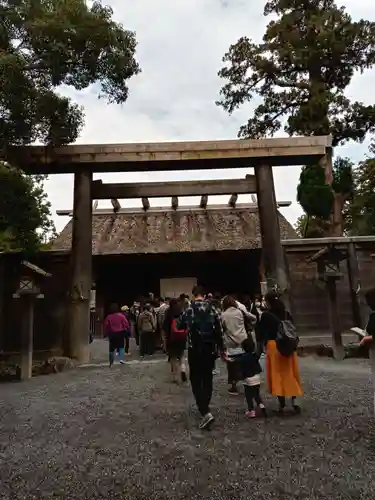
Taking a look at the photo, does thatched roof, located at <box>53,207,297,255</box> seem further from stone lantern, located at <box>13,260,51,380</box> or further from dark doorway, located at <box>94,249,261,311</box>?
stone lantern, located at <box>13,260,51,380</box>

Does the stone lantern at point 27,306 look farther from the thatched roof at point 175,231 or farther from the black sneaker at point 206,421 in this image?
the thatched roof at point 175,231

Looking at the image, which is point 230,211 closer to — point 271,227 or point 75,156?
point 271,227

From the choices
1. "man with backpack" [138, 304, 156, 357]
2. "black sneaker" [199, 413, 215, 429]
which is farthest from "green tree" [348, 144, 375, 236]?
"black sneaker" [199, 413, 215, 429]

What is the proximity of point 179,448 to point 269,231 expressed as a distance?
8211mm

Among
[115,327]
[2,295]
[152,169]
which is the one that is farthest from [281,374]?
[2,295]

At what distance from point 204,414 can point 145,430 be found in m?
0.67

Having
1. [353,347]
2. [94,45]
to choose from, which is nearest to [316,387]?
[353,347]

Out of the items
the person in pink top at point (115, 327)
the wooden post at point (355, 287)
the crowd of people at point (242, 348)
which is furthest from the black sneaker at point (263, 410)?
the wooden post at point (355, 287)

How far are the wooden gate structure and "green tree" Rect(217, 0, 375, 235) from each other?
12.0 feet

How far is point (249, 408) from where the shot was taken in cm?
528

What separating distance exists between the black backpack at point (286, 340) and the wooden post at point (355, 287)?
7386mm

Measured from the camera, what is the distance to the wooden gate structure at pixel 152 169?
436 inches

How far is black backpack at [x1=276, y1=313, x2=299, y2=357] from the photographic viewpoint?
5051 mm

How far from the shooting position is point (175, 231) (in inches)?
717
